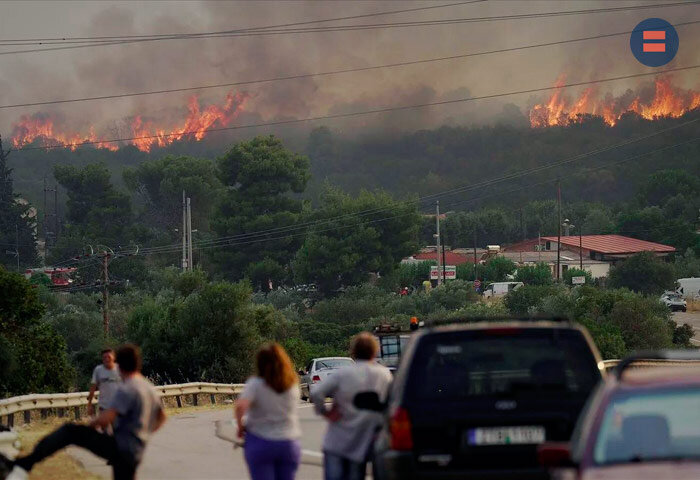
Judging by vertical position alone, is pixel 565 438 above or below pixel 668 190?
below

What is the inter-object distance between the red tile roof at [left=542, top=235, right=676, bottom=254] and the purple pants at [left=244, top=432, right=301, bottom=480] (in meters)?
141

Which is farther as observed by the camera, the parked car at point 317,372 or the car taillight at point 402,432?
the parked car at point 317,372

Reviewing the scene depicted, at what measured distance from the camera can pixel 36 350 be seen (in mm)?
39531

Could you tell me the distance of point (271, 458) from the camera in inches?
421

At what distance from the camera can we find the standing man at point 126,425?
1139cm

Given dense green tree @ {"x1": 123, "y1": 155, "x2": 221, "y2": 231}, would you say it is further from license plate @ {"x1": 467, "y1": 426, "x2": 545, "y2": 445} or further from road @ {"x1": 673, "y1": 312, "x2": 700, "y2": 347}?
license plate @ {"x1": 467, "y1": 426, "x2": 545, "y2": 445}

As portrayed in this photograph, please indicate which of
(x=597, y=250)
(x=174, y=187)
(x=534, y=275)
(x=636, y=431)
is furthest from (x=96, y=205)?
(x=636, y=431)

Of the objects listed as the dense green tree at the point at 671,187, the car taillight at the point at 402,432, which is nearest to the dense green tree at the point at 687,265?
the dense green tree at the point at 671,187

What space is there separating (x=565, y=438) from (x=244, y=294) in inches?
1674

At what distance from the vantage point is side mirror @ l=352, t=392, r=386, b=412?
11117 millimetres

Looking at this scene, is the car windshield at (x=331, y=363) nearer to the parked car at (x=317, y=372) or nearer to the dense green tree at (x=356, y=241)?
the parked car at (x=317, y=372)

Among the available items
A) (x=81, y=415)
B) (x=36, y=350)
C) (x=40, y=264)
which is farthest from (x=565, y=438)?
(x=40, y=264)

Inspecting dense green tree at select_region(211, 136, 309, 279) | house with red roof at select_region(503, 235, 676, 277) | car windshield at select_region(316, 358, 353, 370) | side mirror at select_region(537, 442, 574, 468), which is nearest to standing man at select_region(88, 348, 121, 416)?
side mirror at select_region(537, 442, 574, 468)

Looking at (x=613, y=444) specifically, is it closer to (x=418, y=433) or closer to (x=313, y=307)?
(x=418, y=433)
